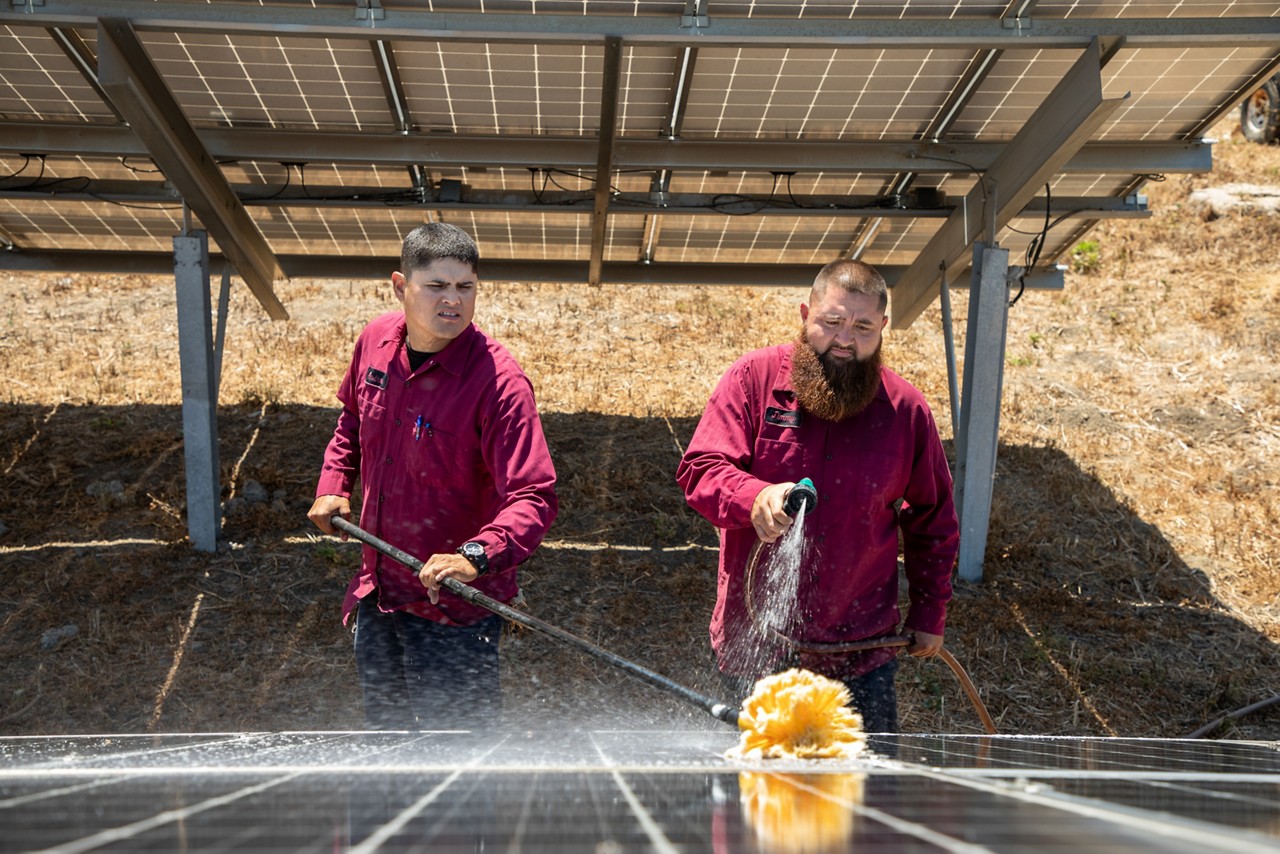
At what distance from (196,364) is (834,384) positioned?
17.1ft

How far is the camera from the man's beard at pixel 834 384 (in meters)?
4.35

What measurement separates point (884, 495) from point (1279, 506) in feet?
23.3

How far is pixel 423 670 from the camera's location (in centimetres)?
443

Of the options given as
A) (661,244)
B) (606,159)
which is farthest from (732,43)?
(661,244)

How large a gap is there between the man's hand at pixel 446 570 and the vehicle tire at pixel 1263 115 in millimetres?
17448

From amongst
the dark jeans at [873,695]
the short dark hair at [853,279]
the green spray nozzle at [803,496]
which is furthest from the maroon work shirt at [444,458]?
the short dark hair at [853,279]

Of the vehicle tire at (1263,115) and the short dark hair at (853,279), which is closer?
the short dark hair at (853,279)

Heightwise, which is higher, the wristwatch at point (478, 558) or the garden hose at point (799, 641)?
the wristwatch at point (478, 558)

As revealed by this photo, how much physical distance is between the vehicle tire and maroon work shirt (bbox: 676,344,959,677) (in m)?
16.1

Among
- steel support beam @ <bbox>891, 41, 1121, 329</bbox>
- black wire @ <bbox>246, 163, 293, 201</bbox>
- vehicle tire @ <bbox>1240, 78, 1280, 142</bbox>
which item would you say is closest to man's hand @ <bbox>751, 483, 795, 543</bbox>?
steel support beam @ <bbox>891, 41, 1121, 329</bbox>

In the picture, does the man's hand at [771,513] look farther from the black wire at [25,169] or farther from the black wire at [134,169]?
the black wire at [25,169]

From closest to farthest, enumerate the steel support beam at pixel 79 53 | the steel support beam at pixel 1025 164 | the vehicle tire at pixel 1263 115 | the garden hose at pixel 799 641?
the garden hose at pixel 799 641 < the steel support beam at pixel 1025 164 < the steel support beam at pixel 79 53 < the vehicle tire at pixel 1263 115

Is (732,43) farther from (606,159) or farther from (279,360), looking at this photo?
(279,360)

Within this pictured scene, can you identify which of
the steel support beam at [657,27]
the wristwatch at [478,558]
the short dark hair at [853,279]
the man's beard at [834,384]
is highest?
the steel support beam at [657,27]
